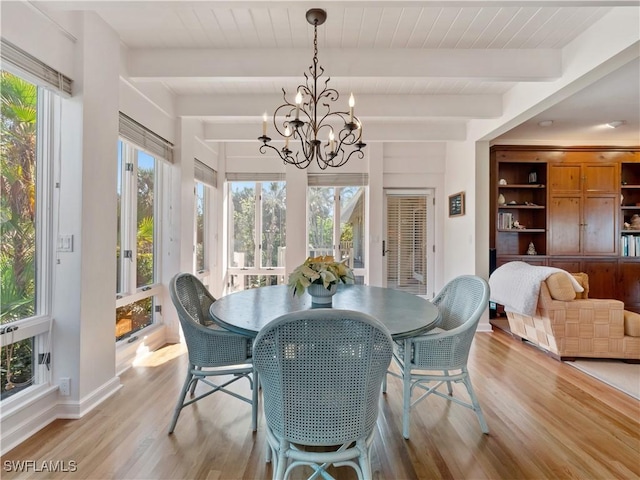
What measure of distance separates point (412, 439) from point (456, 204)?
3.47m

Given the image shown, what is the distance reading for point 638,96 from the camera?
3.13 metres

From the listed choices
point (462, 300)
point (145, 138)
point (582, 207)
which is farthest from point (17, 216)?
point (582, 207)

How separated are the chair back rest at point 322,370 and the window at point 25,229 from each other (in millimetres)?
1667

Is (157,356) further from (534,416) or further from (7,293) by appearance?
(534,416)

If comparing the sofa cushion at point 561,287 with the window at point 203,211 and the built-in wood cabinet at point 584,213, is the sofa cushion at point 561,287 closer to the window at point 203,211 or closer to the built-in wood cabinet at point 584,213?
the built-in wood cabinet at point 584,213

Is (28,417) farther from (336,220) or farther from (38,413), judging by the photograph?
(336,220)

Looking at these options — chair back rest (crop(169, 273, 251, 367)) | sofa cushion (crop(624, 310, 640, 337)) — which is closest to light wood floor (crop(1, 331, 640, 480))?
chair back rest (crop(169, 273, 251, 367))

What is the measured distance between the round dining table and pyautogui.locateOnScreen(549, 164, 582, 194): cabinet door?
3.73 metres

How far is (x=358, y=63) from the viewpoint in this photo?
2.49 meters

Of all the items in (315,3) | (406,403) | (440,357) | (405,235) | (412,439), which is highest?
(315,3)

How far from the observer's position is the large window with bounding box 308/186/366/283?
198 inches

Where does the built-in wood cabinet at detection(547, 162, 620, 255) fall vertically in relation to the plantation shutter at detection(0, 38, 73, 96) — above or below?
below

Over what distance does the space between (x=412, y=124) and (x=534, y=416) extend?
11.0ft

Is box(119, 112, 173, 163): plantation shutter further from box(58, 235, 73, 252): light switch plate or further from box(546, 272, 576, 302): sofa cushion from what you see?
box(546, 272, 576, 302): sofa cushion
